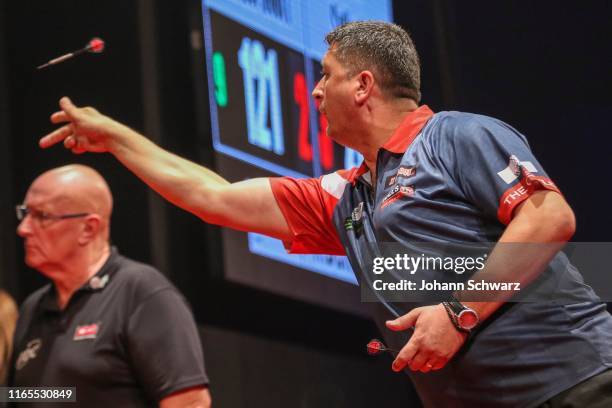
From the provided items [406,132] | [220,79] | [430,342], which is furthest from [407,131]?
[220,79]

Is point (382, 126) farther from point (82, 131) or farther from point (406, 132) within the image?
point (82, 131)

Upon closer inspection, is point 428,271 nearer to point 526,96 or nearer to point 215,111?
point 215,111

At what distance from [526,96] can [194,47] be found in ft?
4.70

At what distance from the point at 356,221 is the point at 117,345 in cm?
106

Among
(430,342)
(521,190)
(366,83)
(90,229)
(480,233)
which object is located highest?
(366,83)

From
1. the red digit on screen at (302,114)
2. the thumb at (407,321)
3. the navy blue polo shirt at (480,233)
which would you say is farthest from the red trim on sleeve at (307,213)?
the red digit on screen at (302,114)

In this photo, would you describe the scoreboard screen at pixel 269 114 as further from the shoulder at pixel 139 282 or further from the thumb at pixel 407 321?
the thumb at pixel 407 321

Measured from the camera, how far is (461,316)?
203 centimetres

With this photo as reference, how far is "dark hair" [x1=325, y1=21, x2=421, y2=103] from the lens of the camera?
253 centimetres

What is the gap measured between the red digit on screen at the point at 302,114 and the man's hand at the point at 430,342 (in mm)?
2443

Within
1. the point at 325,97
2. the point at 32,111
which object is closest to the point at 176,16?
the point at 32,111

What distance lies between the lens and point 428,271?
7.23 ft

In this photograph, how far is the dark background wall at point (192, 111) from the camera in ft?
13.7

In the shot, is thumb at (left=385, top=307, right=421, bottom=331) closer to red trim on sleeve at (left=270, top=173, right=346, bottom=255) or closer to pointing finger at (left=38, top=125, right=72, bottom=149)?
red trim on sleeve at (left=270, top=173, right=346, bottom=255)
